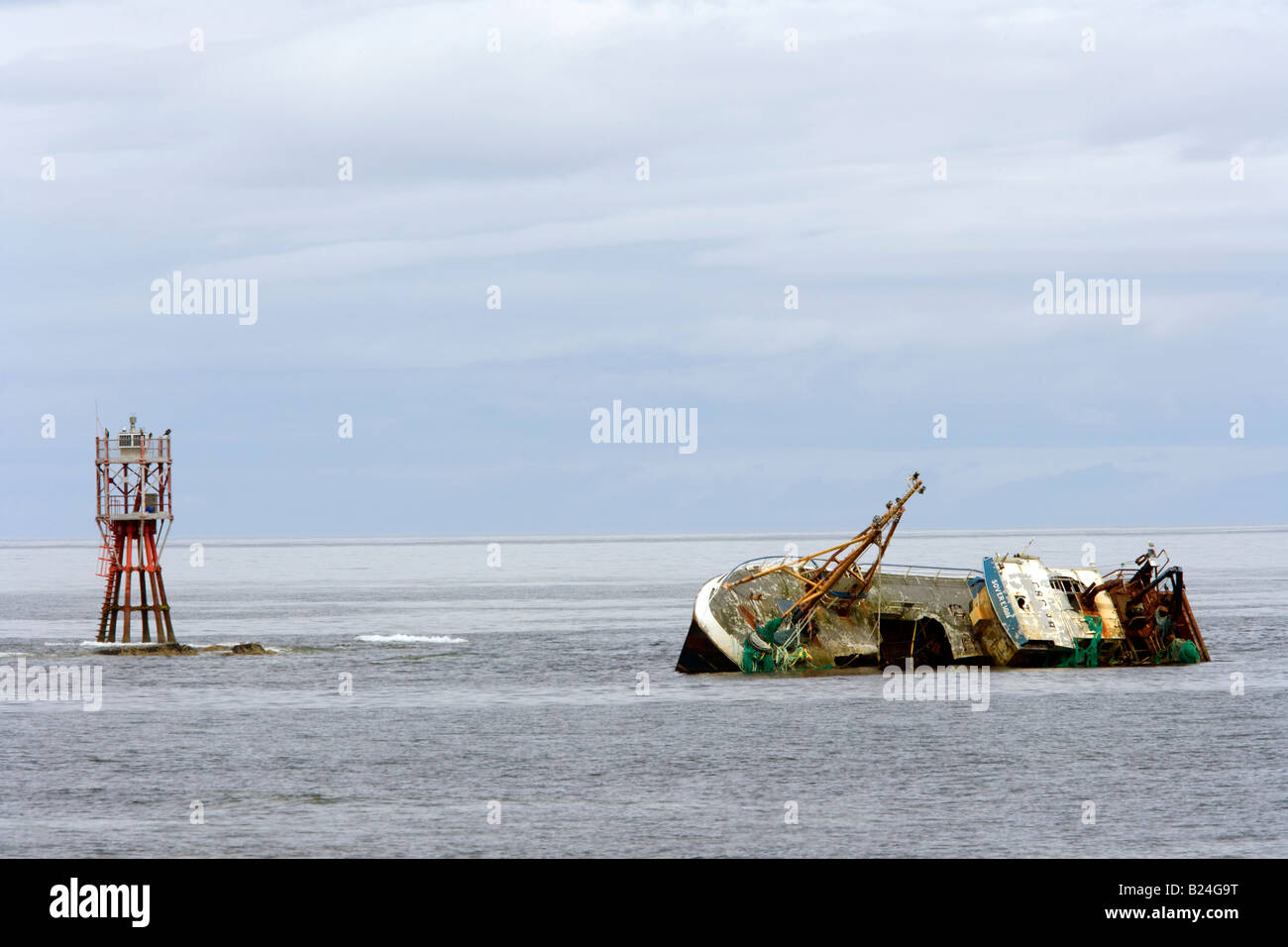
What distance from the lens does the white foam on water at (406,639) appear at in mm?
88312

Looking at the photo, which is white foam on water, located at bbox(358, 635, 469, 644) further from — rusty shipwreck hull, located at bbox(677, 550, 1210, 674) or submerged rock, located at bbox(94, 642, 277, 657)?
rusty shipwreck hull, located at bbox(677, 550, 1210, 674)

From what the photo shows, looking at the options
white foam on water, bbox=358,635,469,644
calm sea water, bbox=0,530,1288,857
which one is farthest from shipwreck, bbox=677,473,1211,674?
white foam on water, bbox=358,635,469,644

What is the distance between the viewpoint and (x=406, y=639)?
90000 millimetres

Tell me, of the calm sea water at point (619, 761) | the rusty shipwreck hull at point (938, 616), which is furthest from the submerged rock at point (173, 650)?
the rusty shipwreck hull at point (938, 616)

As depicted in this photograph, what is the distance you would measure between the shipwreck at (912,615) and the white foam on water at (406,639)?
27.1 m

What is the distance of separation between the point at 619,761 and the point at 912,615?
22856 millimetres

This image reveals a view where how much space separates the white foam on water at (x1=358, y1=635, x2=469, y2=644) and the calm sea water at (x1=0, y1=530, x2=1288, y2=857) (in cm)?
724

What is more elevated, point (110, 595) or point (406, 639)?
point (110, 595)

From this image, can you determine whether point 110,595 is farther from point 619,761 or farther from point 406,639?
point 619,761

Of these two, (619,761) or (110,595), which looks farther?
(110,595)

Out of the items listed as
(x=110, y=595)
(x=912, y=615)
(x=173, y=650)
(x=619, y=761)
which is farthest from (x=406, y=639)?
(x=619, y=761)

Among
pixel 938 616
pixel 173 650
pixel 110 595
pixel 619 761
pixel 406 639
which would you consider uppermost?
pixel 110 595

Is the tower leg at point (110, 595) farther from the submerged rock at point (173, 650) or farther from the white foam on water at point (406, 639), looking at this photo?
the white foam on water at point (406, 639)

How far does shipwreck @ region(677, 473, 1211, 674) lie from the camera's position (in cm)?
6288
